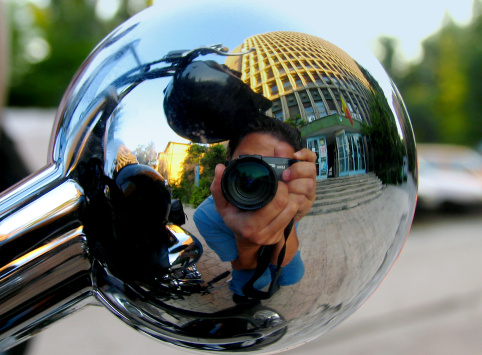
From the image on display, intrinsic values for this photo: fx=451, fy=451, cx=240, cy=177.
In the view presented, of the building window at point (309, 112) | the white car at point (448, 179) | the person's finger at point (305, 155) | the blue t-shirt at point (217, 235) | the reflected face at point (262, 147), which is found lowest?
the white car at point (448, 179)

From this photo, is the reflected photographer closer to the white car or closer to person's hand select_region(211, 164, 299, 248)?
person's hand select_region(211, 164, 299, 248)

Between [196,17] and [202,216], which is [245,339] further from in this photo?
[196,17]

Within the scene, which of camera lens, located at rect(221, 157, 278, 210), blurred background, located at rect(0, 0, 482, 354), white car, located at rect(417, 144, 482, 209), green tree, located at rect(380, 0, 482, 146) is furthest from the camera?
green tree, located at rect(380, 0, 482, 146)

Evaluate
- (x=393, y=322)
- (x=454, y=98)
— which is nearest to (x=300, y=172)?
(x=393, y=322)

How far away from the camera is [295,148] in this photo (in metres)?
0.54

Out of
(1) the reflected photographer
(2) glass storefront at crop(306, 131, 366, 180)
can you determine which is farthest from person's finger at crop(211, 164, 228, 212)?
(2) glass storefront at crop(306, 131, 366, 180)

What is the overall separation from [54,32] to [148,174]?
2149cm

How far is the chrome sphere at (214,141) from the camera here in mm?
542

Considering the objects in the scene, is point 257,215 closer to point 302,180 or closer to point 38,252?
point 302,180

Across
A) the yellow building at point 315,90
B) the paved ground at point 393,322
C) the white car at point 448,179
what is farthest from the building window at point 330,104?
the white car at point 448,179

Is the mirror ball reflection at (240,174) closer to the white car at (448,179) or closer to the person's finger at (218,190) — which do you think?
the person's finger at (218,190)

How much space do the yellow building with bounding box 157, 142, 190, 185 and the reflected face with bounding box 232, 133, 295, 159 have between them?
62mm

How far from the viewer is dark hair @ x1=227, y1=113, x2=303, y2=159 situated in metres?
0.53

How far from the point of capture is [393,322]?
4.09m
